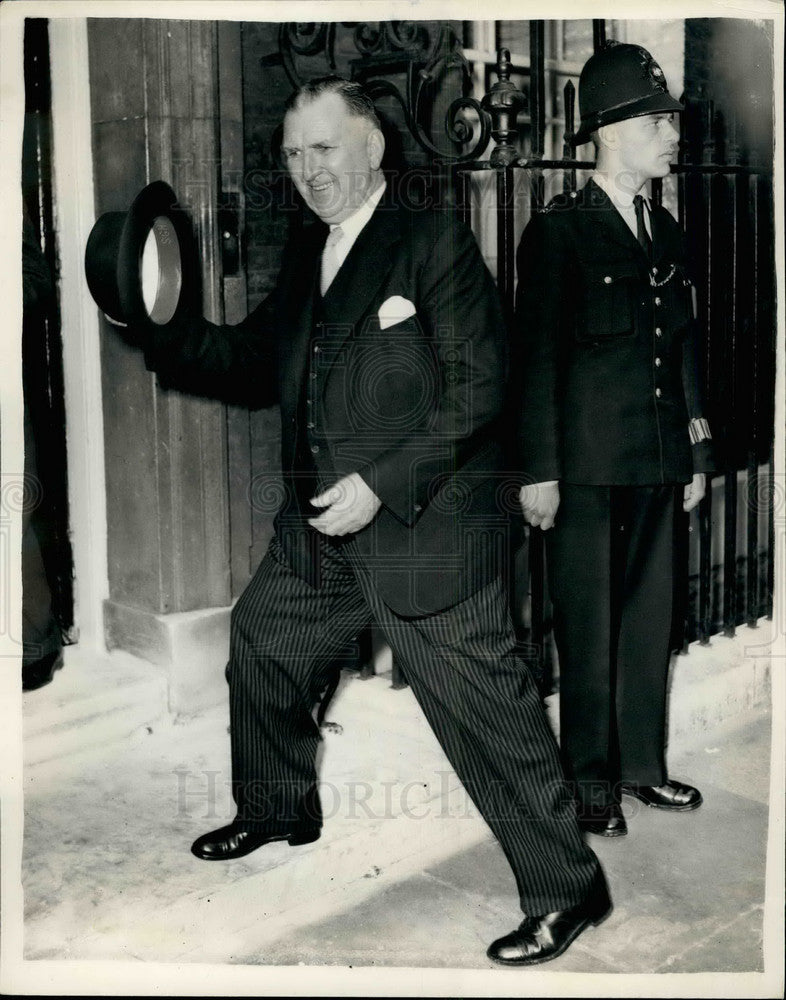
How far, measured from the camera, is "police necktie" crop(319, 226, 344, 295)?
312 cm

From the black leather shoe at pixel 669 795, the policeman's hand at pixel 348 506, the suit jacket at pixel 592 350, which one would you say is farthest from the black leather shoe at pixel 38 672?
the black leather shoe at pixel 669 795

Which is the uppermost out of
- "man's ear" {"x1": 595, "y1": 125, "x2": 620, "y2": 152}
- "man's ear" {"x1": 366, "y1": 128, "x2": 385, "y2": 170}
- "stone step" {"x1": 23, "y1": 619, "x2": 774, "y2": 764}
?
"man's ear" {"x1": 595, "y1": 125, "x2": 620, "y2": 152}

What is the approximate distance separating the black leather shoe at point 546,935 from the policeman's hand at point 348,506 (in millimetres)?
1118

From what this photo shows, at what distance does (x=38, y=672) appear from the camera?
3939mm

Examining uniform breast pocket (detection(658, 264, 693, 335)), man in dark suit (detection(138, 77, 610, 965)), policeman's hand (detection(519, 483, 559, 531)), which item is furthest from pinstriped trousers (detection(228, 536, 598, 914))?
uniform breast pocket (detection(658, 264, 693, 335))

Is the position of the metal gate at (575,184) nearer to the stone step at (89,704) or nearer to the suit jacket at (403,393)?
the suit jacket at (403,393)

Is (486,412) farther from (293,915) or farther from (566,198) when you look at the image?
(293,915)

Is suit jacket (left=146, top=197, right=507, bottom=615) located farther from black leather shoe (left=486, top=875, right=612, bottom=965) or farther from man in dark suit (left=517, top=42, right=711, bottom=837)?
black leather shoe (left=486, top=875, right=612, bottom=965)

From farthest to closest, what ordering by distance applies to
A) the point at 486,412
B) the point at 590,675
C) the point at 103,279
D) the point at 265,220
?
the point at 265,220 → the point at 590,675 → the point at 103,279 → the point at 486,412

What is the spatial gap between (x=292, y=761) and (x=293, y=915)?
422 mm

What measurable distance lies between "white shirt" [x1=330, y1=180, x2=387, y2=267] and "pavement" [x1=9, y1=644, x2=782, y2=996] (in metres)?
1.65

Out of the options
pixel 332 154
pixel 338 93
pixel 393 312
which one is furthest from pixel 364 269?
pixel 338 93

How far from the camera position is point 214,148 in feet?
12.7

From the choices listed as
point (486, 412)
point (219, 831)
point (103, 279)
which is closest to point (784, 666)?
point (486, 412)
